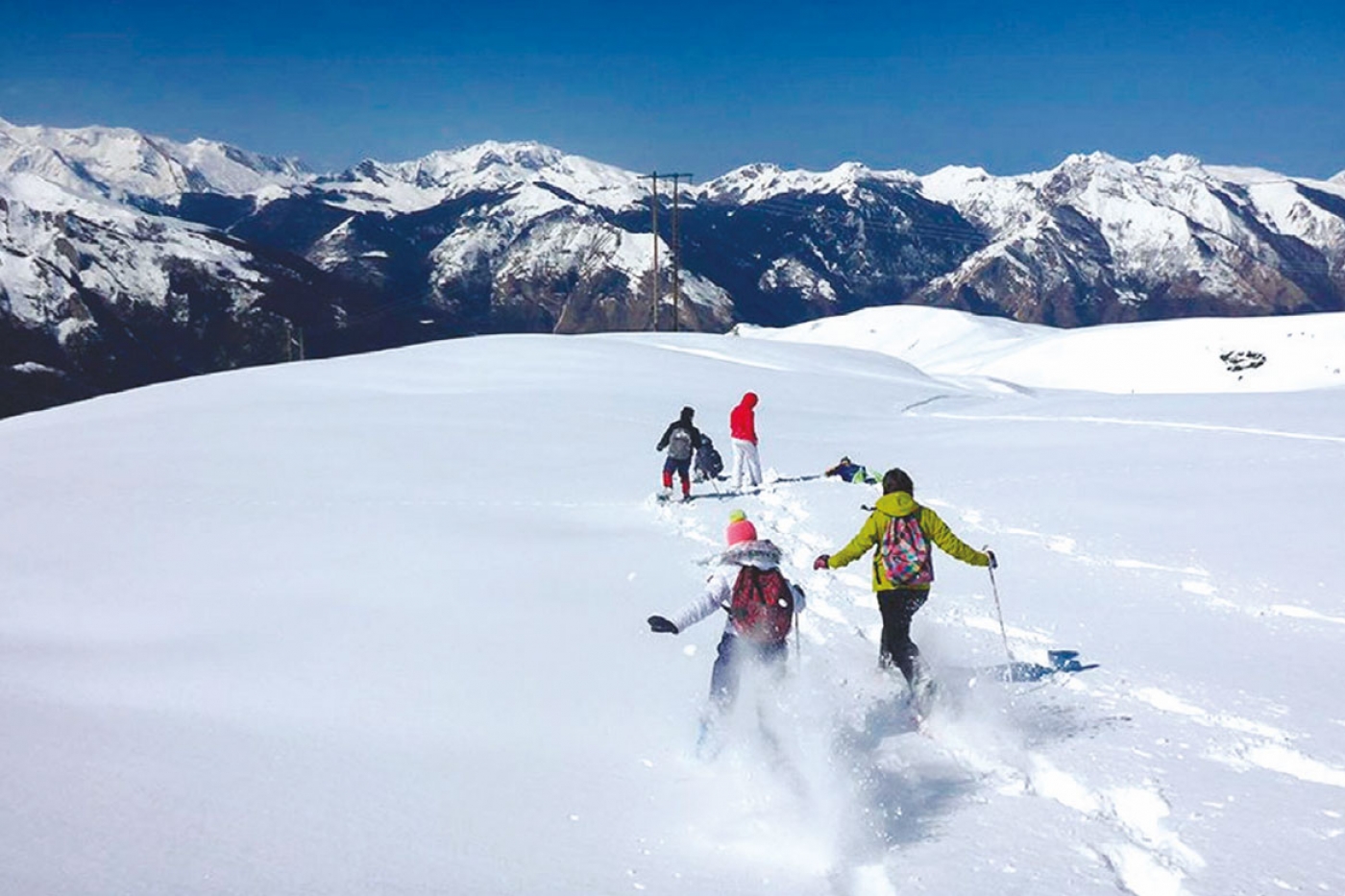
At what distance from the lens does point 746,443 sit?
17.5 m

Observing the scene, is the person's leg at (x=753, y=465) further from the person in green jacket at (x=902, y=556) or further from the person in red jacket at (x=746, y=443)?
the person in green jacket at (x=902, y=556)

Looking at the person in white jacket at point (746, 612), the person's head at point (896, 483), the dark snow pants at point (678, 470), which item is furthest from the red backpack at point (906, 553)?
the dark snow pants at point (678, 470)

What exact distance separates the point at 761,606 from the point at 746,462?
437 inches

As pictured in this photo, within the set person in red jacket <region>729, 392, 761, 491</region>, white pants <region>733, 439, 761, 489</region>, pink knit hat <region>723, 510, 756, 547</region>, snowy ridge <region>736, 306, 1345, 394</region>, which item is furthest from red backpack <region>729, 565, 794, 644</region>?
snowy ridge <region>736, 306, 1345, 394</region>

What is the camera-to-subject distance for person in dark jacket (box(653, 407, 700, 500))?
1648 cm

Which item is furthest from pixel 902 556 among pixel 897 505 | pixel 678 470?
pixel 678 470

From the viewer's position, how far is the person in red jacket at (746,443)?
17281 millimetres

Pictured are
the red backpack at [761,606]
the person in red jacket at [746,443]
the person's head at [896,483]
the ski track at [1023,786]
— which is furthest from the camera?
the person in red jacket at [746,443]

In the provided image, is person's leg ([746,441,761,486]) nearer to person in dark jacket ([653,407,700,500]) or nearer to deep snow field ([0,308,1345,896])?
deep snow field ([0,308,1345,896])

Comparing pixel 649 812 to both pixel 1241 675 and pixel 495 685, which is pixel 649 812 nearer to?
pixel 495 685

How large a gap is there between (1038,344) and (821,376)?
1906 inches

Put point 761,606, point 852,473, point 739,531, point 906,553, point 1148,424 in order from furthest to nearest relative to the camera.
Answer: point 1148,424, point 852,473, point 906,553, point 739,531, point 761,606

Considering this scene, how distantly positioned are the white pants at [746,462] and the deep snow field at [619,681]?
0.46 metres

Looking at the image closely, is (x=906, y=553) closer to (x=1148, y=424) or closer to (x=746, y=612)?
(x=746, y=612)
